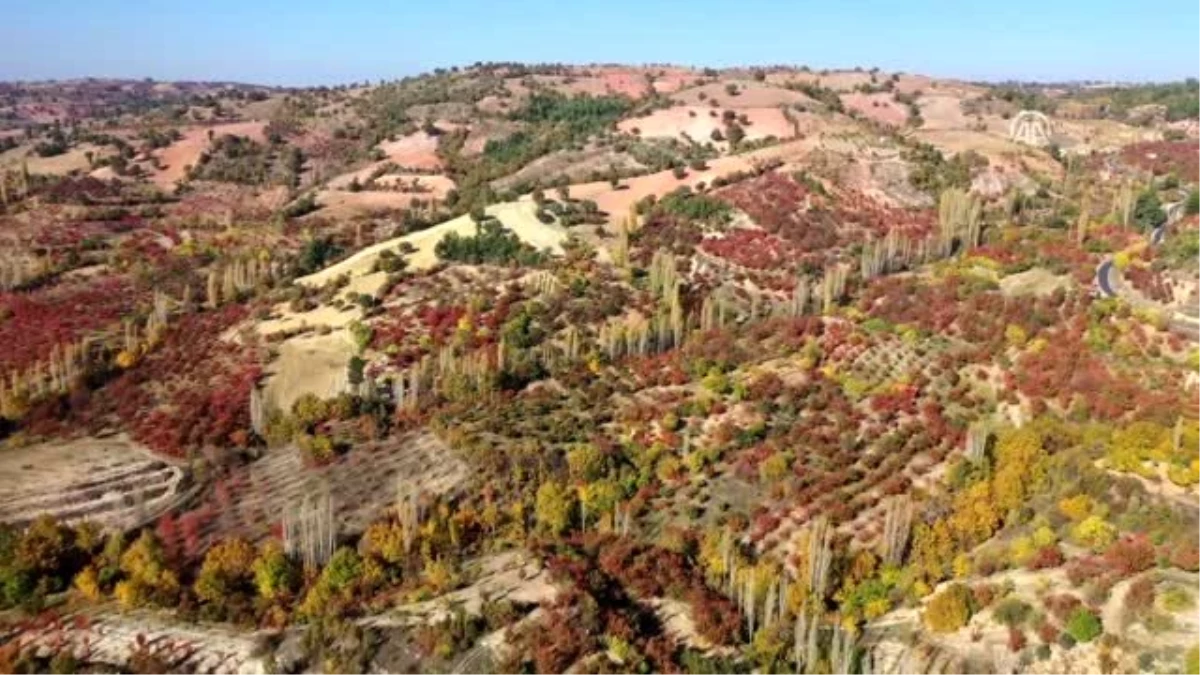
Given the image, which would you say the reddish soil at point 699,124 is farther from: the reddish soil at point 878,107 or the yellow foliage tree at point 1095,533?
the yellow foliage tree at point 1095,533

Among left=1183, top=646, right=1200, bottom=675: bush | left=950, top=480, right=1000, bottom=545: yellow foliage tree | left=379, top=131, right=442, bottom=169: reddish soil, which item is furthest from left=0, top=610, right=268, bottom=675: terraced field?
left=379, top=131, right=442, bottom=169: reddish soil

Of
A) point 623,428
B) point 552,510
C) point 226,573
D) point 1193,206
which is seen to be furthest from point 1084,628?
point 1193,206

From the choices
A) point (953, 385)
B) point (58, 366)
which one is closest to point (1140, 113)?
point (953, 385)

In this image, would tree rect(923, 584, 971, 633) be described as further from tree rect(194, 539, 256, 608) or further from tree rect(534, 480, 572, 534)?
tree rect(194, 539, 256, 608)

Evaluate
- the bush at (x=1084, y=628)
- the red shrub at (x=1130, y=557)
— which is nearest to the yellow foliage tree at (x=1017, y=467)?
the red shrub at (x=1130, y=557)

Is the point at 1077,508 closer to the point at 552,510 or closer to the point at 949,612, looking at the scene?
the point at 949,612

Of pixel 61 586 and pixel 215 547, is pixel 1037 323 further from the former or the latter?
pixel 61 586
